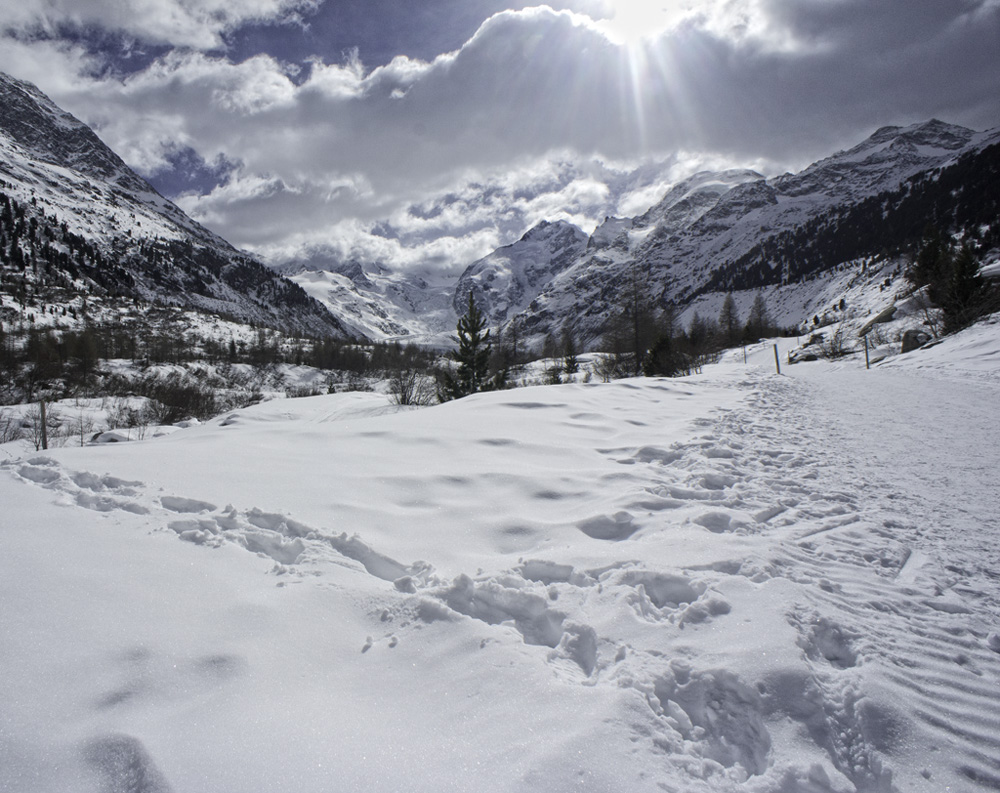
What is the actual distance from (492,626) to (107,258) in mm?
201457

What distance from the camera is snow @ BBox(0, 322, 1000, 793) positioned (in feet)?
5.73

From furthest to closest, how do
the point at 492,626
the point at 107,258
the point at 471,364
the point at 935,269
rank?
1. the point at 107,258
2. the point at 935,269
3. the point at 471,364
4. the point at 492,626

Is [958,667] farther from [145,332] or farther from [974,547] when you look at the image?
[145,332]

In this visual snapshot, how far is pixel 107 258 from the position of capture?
14400 centimetres

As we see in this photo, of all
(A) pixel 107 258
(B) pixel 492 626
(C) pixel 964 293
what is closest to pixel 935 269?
(C) pixel 964 293

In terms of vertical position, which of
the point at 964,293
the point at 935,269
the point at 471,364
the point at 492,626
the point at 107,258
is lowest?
the point at 492,626

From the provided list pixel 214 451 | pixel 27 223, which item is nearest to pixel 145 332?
pixel 27 223

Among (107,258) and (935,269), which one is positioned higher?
(107,258)

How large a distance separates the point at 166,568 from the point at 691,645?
11.5 feet

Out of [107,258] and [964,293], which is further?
[107,258]

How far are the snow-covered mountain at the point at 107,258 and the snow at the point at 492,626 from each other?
12188cm

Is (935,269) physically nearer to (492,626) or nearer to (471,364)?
(471,364)

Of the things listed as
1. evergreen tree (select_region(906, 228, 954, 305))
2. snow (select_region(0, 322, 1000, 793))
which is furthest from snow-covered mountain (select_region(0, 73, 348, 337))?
evergreen tree (select_region(906, 228, 954, 305))

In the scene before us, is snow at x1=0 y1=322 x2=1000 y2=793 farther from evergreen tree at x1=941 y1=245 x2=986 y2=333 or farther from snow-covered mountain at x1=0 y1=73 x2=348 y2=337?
snow-covered mountain at x1=0 y1=73 x2=348 y2=337
